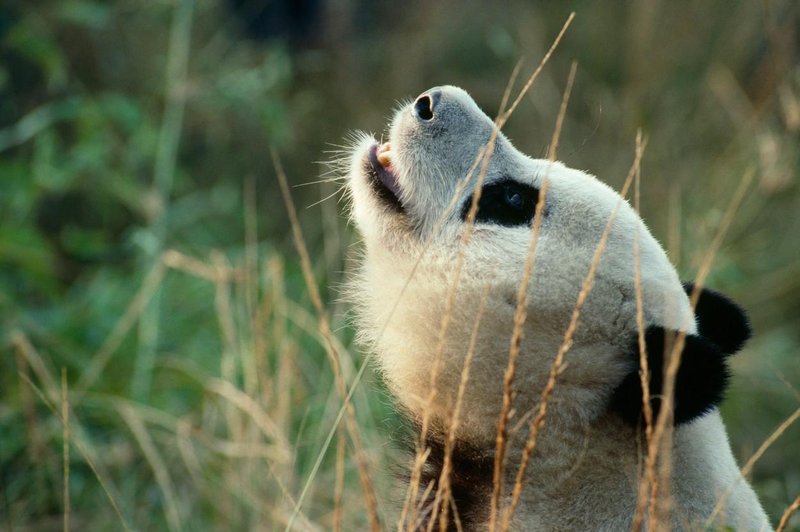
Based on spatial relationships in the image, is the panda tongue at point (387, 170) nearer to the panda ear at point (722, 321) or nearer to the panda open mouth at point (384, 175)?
the panda open mouth at point (384, 175)

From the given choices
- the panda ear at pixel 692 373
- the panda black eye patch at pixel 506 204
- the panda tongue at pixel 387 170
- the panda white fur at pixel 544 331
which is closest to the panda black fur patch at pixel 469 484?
the panda white fur at pixel 544 331

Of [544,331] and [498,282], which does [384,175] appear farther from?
[544,331]

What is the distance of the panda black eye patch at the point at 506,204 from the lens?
2520 mm

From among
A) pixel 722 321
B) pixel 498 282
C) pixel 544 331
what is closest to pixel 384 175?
pixel 498 282

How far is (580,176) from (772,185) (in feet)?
8.92

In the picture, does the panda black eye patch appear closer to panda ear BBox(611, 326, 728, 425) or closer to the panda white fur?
the panda white fur

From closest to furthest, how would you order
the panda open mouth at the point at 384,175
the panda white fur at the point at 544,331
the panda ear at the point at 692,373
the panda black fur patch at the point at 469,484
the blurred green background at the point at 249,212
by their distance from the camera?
the panda ear at the point at 692,373 < the panda white fur at the point at 544,331 < the panda black fur patch at the point at 469,484 < the panda open mouth at the point at 384,175 < the blurred green background at the point at 249,212

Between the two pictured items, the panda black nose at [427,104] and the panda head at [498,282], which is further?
the panda black nose at [427,104]

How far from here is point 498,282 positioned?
7.72ft

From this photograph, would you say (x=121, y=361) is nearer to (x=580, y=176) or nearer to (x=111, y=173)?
(x=111, y=173)

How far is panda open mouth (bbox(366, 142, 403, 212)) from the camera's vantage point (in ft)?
8.71

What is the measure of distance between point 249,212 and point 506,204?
211 centimetres

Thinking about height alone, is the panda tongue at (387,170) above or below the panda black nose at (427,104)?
below

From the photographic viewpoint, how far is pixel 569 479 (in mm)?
2236
